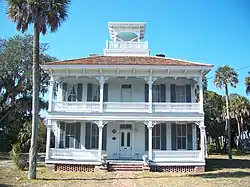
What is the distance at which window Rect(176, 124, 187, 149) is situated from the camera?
21.9m

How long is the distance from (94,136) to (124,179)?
6.48m

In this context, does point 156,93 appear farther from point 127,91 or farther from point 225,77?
point 225,77

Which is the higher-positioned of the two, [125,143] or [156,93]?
[156,93]

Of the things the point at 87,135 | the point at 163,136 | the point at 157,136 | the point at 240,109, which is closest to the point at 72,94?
the point at 87,135

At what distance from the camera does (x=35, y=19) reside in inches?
639

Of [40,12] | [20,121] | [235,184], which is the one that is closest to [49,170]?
[40,12]

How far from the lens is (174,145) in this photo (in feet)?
71.8

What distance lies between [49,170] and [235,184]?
464 inches

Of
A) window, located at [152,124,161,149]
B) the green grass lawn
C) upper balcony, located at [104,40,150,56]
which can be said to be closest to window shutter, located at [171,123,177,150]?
window, located at [152,124,161,149]

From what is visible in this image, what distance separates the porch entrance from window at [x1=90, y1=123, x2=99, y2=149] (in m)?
1.88

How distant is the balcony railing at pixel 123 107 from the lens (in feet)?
69.2

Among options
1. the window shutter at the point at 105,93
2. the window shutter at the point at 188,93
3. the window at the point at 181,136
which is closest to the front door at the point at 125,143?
the window shutter at the point at 105,93

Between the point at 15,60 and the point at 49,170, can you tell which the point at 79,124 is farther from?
the point at 15,60

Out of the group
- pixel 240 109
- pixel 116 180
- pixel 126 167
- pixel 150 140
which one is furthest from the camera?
pixel 240 109
